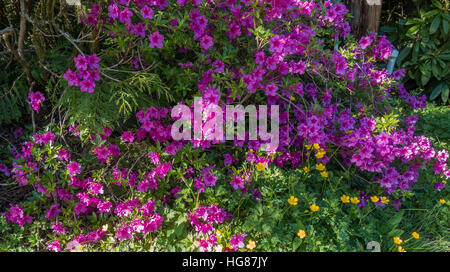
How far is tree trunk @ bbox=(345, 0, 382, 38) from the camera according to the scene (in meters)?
3.72

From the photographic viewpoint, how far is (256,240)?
6.90ft

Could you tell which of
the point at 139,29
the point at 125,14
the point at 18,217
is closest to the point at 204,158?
the point at 139,29

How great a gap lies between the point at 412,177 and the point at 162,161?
159cm

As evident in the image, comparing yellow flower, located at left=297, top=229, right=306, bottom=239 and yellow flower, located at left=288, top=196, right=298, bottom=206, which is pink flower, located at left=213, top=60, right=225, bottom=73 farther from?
yellow flower, located at left=297, top=229, right=306, bottom=239

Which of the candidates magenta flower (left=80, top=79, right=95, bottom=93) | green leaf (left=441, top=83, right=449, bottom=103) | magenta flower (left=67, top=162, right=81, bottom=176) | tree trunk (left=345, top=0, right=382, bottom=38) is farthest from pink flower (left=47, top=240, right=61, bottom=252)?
green leaf (left=441, top=83, right=449, bottom=103)

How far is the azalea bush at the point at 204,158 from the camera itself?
212 cm

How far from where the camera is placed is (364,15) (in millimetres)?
3754

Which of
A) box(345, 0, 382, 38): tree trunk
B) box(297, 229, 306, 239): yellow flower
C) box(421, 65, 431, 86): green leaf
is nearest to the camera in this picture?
box(297, 229, 306, 239): yellow flower

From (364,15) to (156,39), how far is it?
8.16 feet

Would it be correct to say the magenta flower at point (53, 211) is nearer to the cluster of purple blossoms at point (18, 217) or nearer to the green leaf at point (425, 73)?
the cluster of purple blossoms at point (18, 217)

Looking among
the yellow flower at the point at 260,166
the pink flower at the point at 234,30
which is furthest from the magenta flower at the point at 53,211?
the pink flower at the point at 234,30

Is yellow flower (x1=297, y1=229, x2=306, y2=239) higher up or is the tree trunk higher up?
the tree trunk

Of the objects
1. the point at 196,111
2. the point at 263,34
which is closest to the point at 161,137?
the point at 196,111

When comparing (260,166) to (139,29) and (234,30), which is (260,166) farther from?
(139,29)
